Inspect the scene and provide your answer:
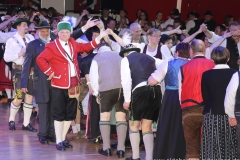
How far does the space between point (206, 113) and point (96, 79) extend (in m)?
1.78

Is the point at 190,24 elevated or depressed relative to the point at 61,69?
elevated

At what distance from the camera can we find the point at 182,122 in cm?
663

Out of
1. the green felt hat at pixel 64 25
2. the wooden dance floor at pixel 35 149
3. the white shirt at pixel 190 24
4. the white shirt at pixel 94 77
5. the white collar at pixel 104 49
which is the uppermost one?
the green felt hat at pixel 64 25

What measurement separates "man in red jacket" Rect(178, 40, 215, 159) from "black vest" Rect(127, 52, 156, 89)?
0.62 m

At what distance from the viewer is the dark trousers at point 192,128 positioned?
21.4 feet

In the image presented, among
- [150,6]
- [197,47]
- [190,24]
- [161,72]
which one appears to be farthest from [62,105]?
[150,6]

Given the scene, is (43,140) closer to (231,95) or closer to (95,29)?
(95,29)

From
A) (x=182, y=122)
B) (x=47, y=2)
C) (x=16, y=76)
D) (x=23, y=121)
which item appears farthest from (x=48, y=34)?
(x=47, y=2)

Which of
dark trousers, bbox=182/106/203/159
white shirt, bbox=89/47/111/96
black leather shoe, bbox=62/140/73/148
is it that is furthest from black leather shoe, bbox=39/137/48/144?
dark trousers, bbox=182/106/203/159

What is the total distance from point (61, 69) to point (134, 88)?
1.08m

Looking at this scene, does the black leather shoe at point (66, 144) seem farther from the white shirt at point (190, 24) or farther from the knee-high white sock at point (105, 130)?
the white shirt at point (190, 24)

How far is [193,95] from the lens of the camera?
651cm

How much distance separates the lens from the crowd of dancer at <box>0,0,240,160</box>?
6246mm

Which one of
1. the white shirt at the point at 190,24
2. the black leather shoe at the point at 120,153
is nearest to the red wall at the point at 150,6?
the white shirt at the point at 190,24
